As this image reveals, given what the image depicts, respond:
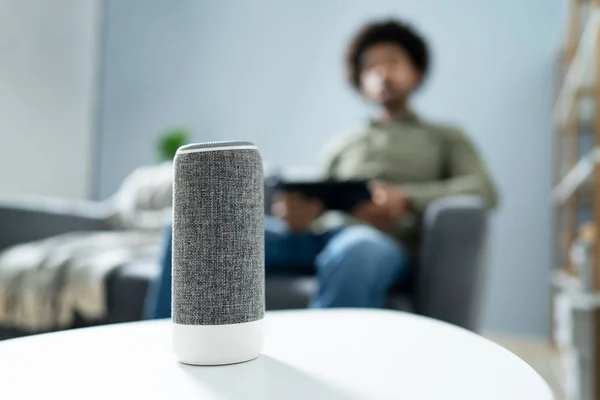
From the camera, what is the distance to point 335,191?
1358 millimetres

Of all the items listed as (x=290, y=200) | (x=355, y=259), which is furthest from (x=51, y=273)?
(x=355, y=259)

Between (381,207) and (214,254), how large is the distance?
0.98 metres

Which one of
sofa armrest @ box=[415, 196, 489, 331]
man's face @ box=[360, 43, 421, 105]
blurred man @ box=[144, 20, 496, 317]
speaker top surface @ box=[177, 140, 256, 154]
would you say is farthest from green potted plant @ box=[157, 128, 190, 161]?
speaker top surface @ box=[177, 140, 256, 154]

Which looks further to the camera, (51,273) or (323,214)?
(51,273)

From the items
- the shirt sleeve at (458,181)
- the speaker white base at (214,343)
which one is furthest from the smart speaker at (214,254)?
the shirt sleeve at (458,181)

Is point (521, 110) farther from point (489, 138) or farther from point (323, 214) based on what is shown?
point (323, 214)

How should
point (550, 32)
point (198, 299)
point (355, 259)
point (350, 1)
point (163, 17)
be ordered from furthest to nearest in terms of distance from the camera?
point (163, 17) → point (350, 1) → point (550, 32) → point (355, 259) → point (198, 299)

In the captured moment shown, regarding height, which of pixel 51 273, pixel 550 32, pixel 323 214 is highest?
pixel 550 32

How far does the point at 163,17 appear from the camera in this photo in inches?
132

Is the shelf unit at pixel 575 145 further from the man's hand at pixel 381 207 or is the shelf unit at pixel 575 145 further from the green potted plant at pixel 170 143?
the green potted plant at pixel 170 143

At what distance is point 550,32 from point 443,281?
1.79m

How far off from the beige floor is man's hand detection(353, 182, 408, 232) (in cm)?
79

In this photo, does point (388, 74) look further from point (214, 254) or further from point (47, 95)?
point (47, 95)

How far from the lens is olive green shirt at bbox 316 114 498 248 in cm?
150
